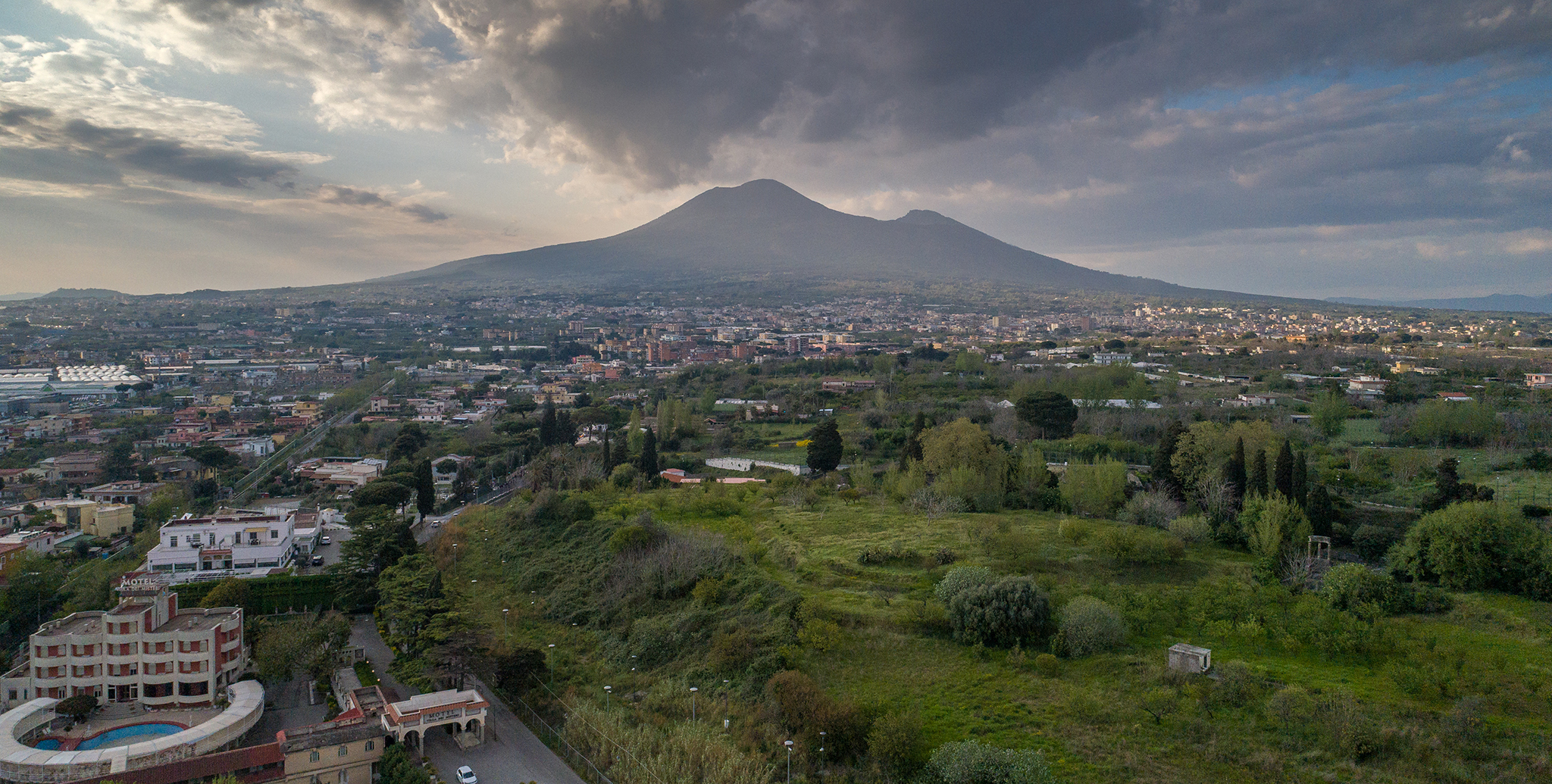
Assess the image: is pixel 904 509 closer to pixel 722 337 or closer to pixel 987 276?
pixel 722 337

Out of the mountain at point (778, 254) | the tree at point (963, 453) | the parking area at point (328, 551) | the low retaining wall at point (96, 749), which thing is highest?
the mountain at point (778, 254)

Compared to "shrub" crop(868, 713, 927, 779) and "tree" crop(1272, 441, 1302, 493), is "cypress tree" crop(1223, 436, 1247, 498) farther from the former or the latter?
"shrub" crop(868, 713, 927, 779)

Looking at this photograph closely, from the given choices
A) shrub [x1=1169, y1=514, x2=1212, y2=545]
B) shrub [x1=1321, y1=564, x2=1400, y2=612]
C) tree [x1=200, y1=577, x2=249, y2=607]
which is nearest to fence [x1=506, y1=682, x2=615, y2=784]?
tree [x1=200, y1=577, x2=249, y2=607]

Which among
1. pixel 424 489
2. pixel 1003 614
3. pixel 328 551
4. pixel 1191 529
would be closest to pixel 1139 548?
pixel 1191 529

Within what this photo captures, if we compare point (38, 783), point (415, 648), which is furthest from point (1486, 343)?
point (38, 783)

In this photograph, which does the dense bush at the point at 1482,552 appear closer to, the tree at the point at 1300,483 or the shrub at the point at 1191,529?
the tree at the point at 1300,483

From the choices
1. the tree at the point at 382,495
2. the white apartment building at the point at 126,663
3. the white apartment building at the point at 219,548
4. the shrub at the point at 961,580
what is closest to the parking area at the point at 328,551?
the white apartment building at the point at 219,548
